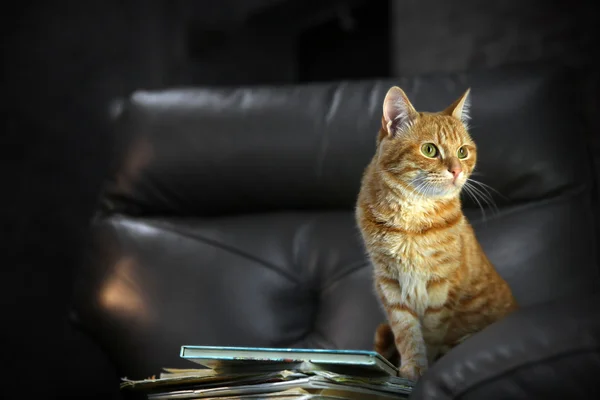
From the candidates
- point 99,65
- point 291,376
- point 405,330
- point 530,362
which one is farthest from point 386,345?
point 99,65

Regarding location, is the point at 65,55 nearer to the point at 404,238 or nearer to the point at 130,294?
the point at 130,294

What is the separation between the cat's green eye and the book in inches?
11.3

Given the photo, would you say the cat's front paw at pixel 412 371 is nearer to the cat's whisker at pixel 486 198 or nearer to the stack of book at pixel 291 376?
the stack of book at pixel 291 376

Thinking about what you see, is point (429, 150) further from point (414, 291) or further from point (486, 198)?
point (486, 198)

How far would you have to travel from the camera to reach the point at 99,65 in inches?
86.6

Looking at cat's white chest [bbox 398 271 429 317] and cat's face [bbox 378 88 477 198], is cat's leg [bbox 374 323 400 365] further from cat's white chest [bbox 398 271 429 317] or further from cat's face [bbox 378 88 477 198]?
cat's face [bbox 378 88 477 198]

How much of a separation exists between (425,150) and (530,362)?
36 cm

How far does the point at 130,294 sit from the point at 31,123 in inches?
40.6

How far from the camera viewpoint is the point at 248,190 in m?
1.35

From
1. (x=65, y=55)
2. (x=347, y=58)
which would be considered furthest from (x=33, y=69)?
(x=347, y=58)

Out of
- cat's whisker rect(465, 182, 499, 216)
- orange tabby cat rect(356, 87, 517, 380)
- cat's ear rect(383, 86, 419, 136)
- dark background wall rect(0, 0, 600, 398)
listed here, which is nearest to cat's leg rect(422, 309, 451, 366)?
orange tabby cat rect(356, 87, 517, 380)

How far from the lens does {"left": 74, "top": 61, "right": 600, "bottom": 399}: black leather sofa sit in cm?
116

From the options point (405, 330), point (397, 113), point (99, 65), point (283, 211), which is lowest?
point (405, 330)

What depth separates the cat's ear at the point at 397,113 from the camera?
2.96 feet
